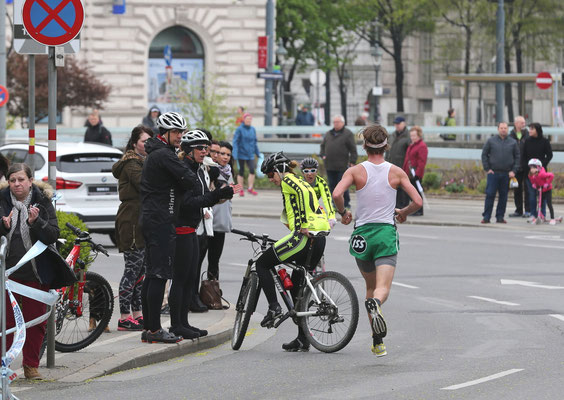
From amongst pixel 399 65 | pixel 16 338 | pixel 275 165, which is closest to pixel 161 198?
pixel 275 165

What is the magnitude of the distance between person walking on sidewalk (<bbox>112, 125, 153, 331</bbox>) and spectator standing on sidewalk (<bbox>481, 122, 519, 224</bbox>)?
12792mm

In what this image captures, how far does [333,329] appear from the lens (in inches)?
439

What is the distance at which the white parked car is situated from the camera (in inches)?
757

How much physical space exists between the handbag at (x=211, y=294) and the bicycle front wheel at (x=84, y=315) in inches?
83.8

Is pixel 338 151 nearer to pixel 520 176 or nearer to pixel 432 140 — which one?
pixel 520 176

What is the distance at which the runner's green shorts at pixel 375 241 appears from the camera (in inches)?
423

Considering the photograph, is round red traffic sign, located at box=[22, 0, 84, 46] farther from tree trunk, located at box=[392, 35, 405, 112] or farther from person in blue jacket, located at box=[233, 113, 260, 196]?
tree trunk, located at box=[392, 35, 405, 112]

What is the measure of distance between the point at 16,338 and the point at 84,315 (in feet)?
8.11

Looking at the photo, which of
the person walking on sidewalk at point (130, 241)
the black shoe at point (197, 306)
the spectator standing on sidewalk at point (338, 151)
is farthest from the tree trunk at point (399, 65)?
the person walking on sidewalk at point (130, 241)

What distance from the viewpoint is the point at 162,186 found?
10859 millimetres

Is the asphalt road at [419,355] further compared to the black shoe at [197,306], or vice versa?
the black shoe at [197,306]

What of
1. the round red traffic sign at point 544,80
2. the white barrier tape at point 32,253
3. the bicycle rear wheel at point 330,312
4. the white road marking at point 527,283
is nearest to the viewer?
the white barrier tape at point 32,253

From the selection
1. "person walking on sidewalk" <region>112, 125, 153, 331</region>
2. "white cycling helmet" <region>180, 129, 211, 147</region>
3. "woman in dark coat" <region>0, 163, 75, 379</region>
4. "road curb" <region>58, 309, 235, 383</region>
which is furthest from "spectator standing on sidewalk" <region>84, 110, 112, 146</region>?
"woman in dark coat" <region>0, 163, 75, 379</region>

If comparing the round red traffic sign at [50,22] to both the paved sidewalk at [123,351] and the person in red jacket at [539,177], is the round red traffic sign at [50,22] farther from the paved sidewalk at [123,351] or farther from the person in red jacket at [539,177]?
the person in red jacket at [539,177]
